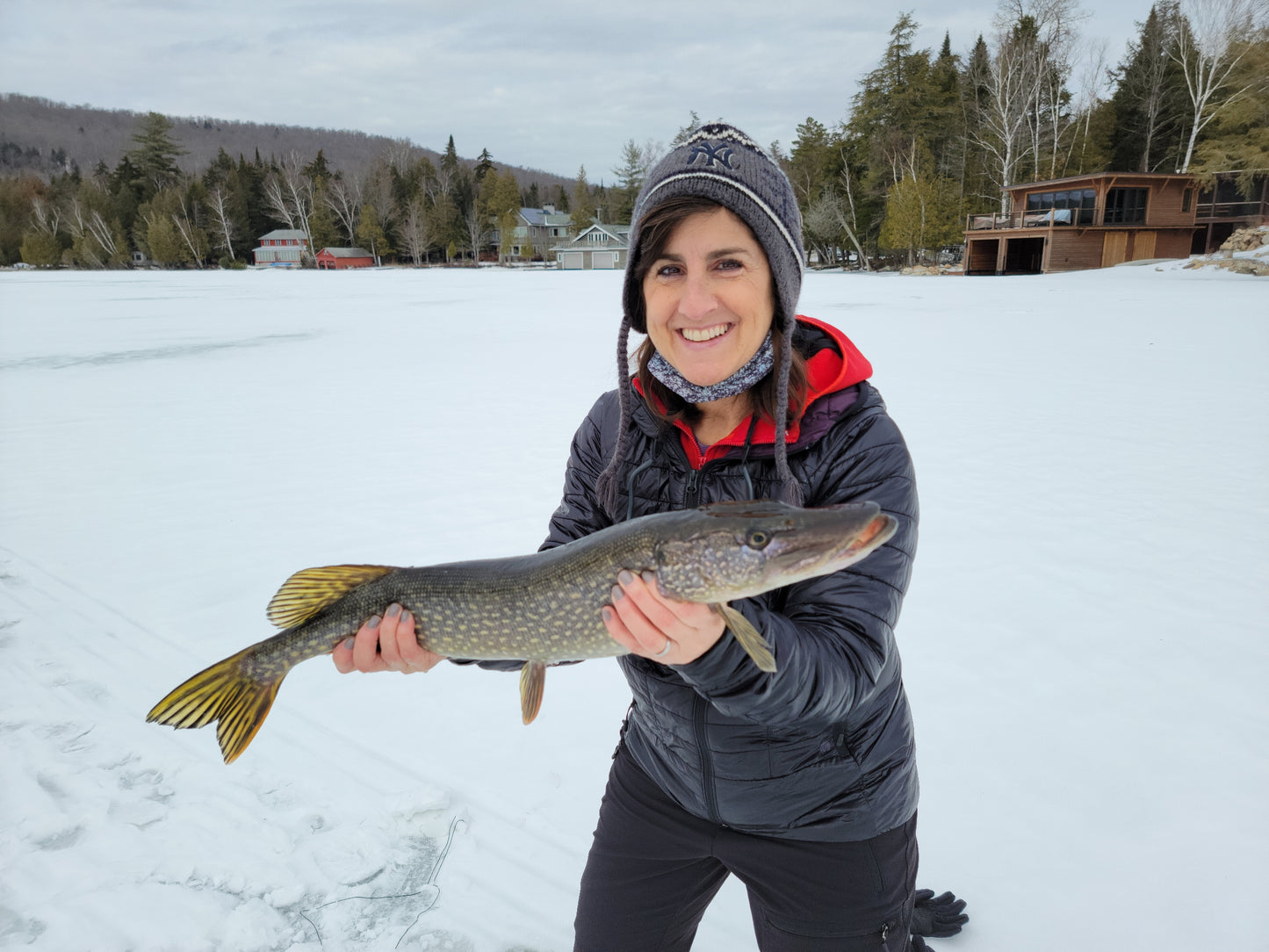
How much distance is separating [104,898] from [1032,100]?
46161 millimetres

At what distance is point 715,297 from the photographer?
1921mm

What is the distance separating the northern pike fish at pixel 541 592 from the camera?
152 centimetres

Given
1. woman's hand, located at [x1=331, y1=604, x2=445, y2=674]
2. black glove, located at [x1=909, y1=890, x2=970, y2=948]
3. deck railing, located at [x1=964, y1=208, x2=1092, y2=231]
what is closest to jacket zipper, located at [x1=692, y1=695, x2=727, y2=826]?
woman's hand, located at [x1=331, y1=604, x2=445, y2=674]

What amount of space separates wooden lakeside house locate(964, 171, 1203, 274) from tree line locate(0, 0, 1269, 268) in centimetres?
172

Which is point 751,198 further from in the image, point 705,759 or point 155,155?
point 155,155

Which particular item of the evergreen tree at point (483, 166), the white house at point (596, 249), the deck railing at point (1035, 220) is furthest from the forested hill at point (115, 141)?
the deck railing at point (1035, 220)

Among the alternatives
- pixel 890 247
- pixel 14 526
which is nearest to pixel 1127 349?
pixel 14 526

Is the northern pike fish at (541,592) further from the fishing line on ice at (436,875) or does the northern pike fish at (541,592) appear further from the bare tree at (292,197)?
the bare tree at (292,197)

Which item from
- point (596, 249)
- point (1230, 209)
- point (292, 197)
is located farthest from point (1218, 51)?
point (292, 197)

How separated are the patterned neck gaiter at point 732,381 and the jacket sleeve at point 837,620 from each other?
0.27 metres

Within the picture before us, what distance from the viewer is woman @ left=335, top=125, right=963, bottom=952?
1728 millimetres

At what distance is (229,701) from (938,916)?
229 cm

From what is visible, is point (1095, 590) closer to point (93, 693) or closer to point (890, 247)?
point (93, 693)

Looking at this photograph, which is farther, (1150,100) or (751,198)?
(1150,100)
